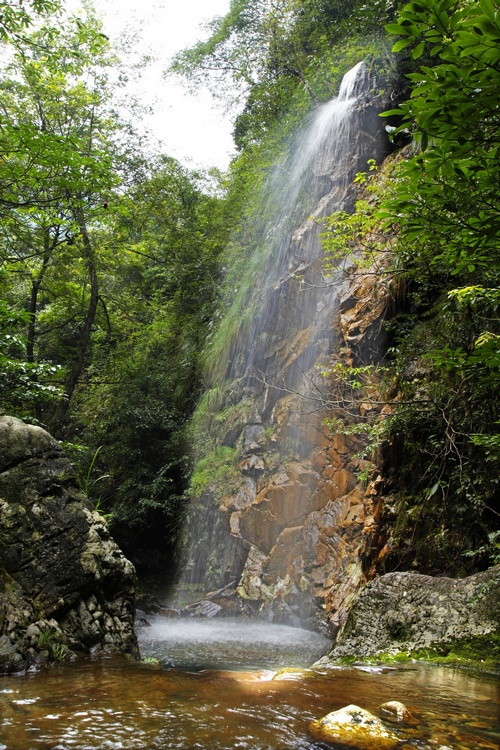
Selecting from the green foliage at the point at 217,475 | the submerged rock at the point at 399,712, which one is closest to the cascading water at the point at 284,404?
the green foliage at the point at 217,475

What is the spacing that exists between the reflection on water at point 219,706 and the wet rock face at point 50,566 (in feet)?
1.93

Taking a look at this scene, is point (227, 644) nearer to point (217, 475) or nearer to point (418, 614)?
point (418, 614)

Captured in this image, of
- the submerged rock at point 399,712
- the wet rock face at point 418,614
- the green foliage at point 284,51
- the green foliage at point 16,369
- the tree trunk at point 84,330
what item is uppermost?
the green foliage at point 284,51

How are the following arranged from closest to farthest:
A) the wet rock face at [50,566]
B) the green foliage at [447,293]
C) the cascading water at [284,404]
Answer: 1. the green foliage at [447,293]
2. the wet rock face at [50,566]
3. the cascading water at [284,404]

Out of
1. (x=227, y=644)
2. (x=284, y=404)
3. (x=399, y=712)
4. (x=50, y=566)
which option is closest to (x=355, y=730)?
(x=399, y=712)

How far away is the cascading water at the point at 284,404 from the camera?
932 centimetres

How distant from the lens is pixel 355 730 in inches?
92.3

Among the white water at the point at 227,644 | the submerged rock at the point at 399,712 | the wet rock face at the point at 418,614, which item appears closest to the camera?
the submerged rock at the point at 399,712

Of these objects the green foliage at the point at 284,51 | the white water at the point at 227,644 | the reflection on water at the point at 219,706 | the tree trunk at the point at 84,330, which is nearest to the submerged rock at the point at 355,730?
the reflection on water at the point at 219,706

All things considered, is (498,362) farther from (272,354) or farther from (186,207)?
(186,207)

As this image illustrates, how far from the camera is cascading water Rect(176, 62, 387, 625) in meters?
9.32

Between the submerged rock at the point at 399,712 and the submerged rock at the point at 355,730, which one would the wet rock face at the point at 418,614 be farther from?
the submerged rock at the point at 355,730

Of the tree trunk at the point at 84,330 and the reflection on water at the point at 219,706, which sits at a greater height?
the tree trunk at the point at 84,330

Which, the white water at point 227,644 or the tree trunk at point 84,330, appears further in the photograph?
the tree trunk at point 84,330
